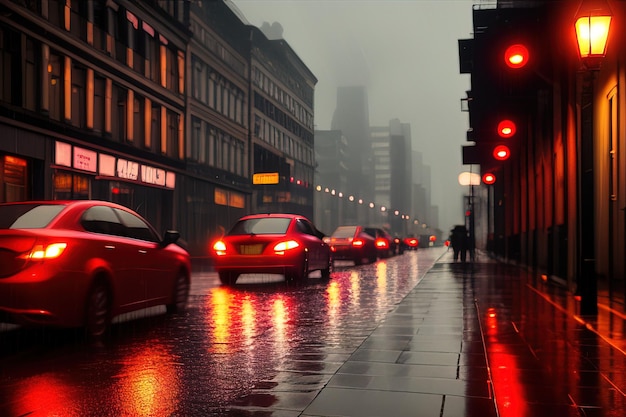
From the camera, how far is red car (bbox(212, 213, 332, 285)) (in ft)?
54.4

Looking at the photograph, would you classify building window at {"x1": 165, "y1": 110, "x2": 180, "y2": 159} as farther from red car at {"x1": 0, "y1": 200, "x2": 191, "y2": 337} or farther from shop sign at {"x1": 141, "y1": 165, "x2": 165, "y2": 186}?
red car at {"x1": 0, "y1": 200, "x2": 191, "y2": 337}

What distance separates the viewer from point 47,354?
299 inches

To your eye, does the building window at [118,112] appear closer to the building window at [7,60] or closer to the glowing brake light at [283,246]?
the building window at [7,60]

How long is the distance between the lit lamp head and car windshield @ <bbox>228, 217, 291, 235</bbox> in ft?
27.2

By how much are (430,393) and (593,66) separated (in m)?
7.11

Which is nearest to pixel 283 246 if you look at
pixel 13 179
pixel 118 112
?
pixel 13 179

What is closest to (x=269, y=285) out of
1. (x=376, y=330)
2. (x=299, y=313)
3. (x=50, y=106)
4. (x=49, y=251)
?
(x=299, y=313)

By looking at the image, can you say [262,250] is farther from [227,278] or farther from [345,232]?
[345,232]

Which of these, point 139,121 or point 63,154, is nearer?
point 63,154

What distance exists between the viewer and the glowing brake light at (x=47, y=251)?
7691mm

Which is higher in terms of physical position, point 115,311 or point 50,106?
point 50,106

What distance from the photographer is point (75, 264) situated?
8023 millimetres

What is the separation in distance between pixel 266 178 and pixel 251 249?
50.9 m

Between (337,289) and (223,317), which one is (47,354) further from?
(337,289)
